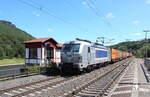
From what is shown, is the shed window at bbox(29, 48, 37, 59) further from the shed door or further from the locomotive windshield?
the locomotive windshield

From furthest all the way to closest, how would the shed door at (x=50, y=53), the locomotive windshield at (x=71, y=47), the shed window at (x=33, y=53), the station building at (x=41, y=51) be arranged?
1. the shed door at (x=50, y=53)
2. the shed window at (x=33, y=53)
3. the station building at (x=41, y=51)
4. the locomotive windshield at (x=71, y=47)

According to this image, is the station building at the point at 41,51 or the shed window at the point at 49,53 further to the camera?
the shed window at the point at 49,53

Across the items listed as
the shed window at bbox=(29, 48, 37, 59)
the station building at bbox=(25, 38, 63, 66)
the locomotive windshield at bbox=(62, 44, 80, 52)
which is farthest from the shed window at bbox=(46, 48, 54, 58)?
the locomotive windshield at bbox=(62, 44, 80, 52)

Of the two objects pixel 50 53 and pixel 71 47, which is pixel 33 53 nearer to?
pixel 50 53

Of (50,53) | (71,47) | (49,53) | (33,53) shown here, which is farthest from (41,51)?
(71,47)

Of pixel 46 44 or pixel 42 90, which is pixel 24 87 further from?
pixel 46 44

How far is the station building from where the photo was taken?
26.2 m

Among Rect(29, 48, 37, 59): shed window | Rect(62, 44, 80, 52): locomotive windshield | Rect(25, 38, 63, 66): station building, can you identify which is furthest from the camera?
Rect(29, 48, 37, 59): shed window

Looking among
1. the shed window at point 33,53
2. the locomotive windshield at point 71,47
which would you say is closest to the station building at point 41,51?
the shed window at point 33,53

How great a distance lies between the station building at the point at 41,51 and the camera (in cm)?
2619

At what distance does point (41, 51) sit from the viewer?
85.6 ft

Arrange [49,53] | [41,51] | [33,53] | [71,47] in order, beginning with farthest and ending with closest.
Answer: [49,53], [33,53], [41,51], [71,47]

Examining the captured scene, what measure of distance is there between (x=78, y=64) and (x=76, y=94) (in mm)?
7769

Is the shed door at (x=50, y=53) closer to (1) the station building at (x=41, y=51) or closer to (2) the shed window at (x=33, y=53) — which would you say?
(1) the station building at (x=41, y=51)
